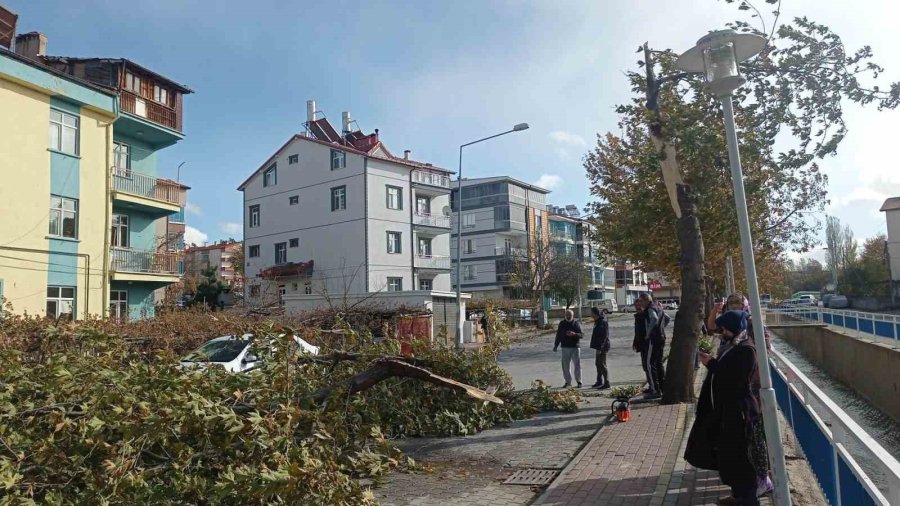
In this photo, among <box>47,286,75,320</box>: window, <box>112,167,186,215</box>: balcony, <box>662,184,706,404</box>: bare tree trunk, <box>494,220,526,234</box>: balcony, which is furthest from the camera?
<box>494,220,526,234</box>: balcony

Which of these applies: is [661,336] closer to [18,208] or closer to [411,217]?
[18,208]

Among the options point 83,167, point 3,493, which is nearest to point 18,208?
point 83,167

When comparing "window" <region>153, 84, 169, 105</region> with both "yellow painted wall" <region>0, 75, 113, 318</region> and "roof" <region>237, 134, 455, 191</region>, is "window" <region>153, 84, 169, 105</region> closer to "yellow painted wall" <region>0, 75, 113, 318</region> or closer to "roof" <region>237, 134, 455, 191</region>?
"yellow painted wall" <region>0, 75, 113, 318</region>

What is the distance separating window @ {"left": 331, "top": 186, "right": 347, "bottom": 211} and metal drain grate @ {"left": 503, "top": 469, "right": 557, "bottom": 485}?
125ft

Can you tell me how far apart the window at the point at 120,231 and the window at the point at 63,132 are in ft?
11.5

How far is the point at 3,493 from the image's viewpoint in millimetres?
5160

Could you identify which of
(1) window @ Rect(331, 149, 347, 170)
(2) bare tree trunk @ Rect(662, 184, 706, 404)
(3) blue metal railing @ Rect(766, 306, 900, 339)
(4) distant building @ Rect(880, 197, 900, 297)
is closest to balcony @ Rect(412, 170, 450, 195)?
(1) window @ Rect(331, 149, 347, 170)

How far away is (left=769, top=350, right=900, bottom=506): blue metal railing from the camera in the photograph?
322 cm

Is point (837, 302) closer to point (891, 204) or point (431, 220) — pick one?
point (891, 204)

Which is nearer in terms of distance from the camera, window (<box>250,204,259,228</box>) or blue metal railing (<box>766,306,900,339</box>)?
blue metal railing (<box>766,306,900,339</box>)

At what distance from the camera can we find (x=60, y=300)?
22.4 m

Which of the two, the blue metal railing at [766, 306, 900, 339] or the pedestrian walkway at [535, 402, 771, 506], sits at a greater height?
the blue metal railing at [766, 306, 900, 339]

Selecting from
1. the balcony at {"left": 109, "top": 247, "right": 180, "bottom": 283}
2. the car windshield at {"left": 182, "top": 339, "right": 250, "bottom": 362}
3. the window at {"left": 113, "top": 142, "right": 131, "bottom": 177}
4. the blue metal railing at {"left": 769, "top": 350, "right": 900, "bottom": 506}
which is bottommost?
the blue metal railing at {"left": 769, "top": 350, "right": 900, "bottom": 506}

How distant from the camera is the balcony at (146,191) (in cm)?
2494
